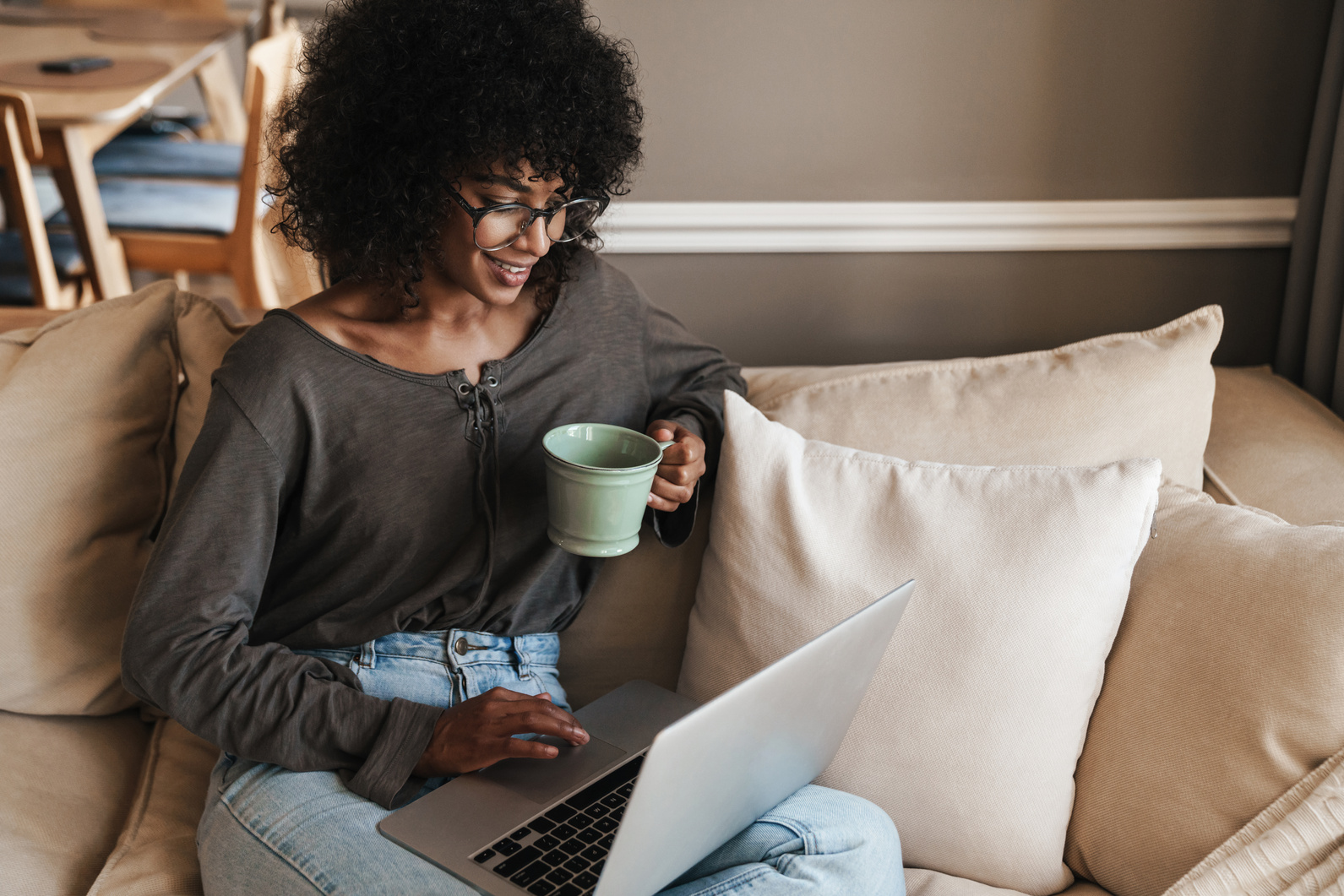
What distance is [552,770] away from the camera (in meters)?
1.08

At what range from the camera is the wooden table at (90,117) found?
8.58 feet

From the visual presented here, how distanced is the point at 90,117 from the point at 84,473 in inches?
69.1

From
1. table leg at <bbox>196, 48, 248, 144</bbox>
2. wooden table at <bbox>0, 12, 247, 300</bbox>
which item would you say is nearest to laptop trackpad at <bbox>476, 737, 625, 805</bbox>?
wooden table at <bbox>0, 12, 247, 300</bbox>

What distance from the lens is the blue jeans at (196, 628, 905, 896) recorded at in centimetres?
94

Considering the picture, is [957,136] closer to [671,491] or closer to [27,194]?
[671,491]

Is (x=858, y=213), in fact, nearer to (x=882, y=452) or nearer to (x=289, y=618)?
(x=882, y=452)

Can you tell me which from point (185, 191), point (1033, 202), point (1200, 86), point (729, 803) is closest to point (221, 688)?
point (729, 803)

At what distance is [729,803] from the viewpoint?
2.91ft

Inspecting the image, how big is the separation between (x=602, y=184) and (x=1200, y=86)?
113 cm

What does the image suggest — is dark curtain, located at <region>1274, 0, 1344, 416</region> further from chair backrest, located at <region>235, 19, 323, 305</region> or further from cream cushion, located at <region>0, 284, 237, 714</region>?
chair backrest, located at <region>235, 19, 323, 305</region>

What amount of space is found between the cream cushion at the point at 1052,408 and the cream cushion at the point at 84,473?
32.7 inches

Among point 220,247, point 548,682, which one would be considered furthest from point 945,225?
point 220,247

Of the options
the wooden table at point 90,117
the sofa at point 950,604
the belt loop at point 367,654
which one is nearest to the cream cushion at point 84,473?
the sofa at point 950,604

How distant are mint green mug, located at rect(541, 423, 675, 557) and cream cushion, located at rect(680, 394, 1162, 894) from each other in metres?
0.17
